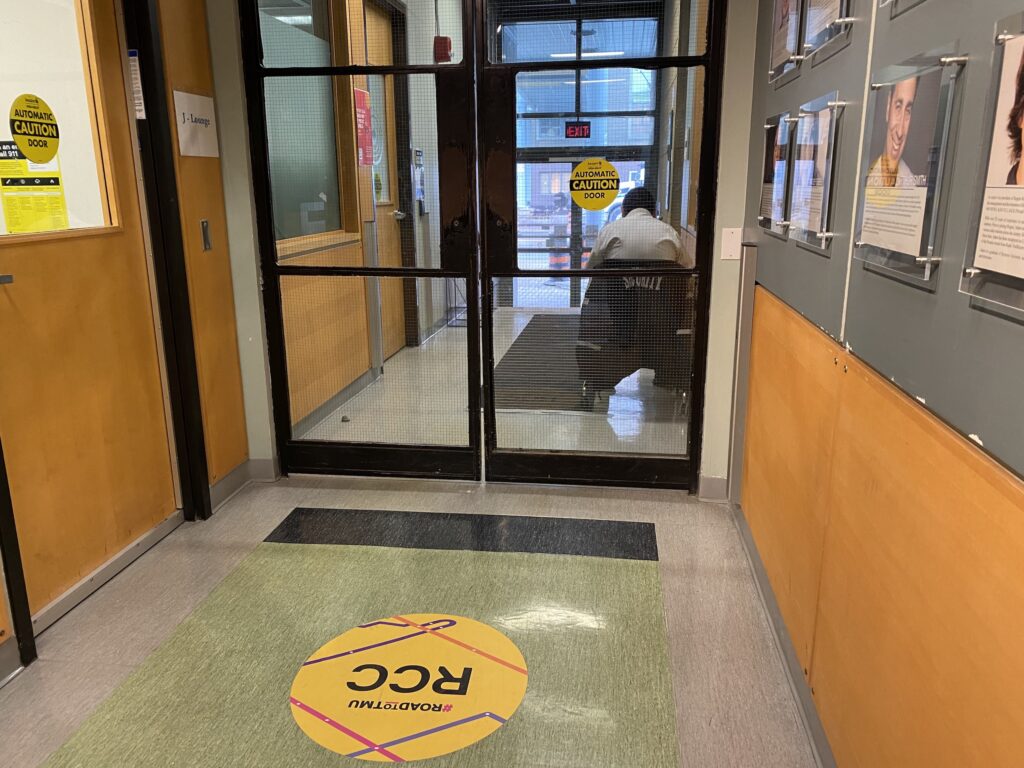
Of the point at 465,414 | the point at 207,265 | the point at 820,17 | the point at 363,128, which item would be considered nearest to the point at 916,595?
the point at 820,17

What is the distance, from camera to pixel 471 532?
10.4 feet

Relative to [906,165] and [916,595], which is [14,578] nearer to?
[916,595]

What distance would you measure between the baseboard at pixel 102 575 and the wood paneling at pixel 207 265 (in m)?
0.34

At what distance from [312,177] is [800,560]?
261 cm

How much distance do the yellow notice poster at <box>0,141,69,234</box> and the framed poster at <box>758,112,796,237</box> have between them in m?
2.37

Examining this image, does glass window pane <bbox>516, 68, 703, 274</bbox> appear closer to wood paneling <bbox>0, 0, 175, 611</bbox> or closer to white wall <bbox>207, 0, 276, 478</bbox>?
white wall <bbox>207, 0, 276, 478</bbox>

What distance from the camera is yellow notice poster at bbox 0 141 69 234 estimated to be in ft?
7.51

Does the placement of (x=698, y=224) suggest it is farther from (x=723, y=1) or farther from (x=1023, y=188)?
(x=1023, y=188)

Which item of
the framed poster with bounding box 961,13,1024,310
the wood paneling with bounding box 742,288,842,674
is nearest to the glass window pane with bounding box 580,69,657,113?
the wood paneling with bounding box 742,288,842,674

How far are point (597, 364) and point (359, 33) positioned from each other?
1792 mm

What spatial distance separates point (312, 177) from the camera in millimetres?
3451

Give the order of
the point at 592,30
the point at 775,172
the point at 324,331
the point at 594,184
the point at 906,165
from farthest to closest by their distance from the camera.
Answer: the point at 324,331 → the point at 594,184 → the point at 592,30 → the point at 775,172 → the point at 906,165

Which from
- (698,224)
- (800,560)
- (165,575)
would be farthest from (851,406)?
(165,575)

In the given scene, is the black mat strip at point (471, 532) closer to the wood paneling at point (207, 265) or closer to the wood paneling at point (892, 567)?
the wood paneling at point (207, 265)
